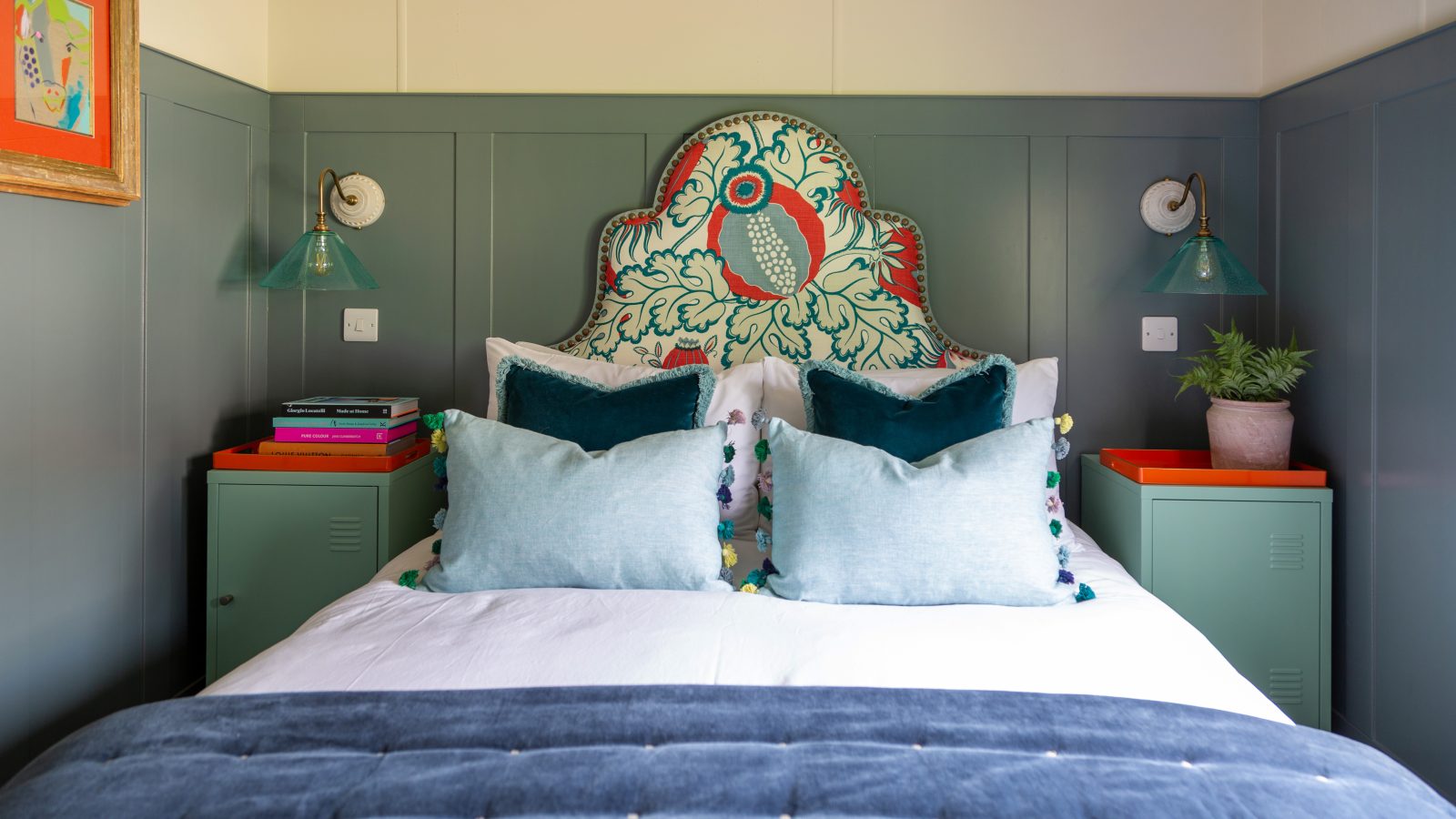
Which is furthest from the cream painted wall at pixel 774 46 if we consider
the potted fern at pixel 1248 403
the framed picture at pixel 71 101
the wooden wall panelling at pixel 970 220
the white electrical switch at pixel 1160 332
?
the potted fern at pixel 1248 403

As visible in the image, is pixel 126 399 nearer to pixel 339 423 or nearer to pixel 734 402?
pixel 339 423

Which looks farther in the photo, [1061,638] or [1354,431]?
[1354,431]

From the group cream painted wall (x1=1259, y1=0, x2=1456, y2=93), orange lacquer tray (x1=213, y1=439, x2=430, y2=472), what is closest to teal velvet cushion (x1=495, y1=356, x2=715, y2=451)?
orange lacquer tray (x1=213, y1=439, x2=430, y2=472)

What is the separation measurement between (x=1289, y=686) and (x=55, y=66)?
3298 mm

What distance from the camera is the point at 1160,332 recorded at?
2654 millimetres

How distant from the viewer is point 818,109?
266 cm

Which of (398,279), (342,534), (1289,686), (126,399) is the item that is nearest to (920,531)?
(1289,686)

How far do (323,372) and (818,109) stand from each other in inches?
67.7

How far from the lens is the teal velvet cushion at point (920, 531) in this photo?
1662 mm

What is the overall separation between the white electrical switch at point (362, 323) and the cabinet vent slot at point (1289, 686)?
268cm

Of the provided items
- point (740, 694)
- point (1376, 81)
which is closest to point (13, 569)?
point (740, 694)

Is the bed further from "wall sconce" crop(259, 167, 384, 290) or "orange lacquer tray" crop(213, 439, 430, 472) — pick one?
"wall sconce" crop(259, 167, 384, 290)

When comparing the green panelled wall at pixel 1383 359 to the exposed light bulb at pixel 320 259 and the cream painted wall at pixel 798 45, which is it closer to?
the cream painted wall at pixel 798 45

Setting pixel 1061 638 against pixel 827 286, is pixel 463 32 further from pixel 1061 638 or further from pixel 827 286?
pixel 1061 638
